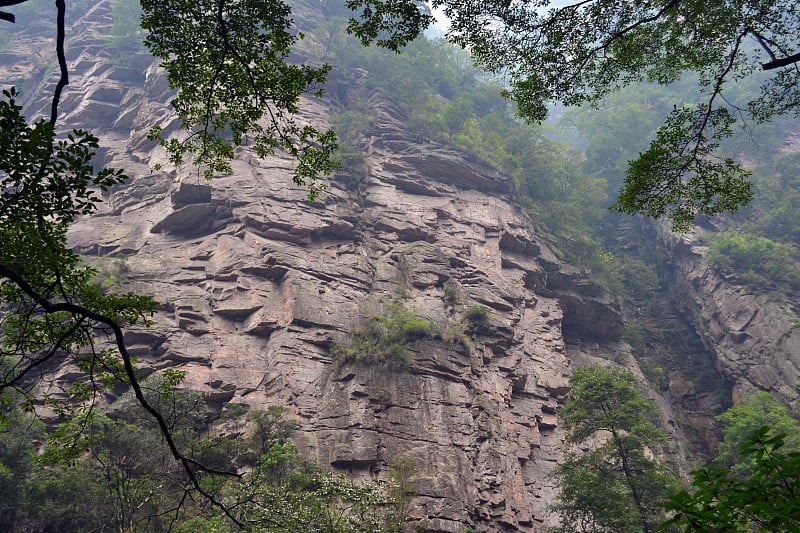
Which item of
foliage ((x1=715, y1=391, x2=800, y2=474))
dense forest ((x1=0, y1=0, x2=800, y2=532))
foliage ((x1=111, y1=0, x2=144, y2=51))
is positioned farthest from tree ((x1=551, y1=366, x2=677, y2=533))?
foliage ((x1=111, y1=0, x2=144, y2=51))

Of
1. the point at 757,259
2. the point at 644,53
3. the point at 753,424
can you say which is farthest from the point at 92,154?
the point at 757,259

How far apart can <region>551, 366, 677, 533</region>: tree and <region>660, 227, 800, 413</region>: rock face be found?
11.0 m

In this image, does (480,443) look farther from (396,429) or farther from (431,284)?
(431,284)

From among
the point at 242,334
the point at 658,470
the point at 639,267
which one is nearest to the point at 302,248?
the point at 242,334

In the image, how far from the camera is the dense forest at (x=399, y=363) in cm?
477

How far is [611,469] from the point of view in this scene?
1628cm

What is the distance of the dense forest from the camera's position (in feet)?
15.7

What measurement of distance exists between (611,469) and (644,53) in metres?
13.5

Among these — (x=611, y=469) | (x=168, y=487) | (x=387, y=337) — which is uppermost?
(x=387, y=337)

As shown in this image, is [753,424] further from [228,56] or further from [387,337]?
[228,56]

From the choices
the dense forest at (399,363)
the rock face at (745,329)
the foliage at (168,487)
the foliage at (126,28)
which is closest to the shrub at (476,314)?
the dense forest at (399,363)

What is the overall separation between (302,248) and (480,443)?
1320cm

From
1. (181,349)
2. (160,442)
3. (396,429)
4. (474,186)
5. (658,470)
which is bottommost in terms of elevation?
(160,442)

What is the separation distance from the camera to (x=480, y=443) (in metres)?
18.3
